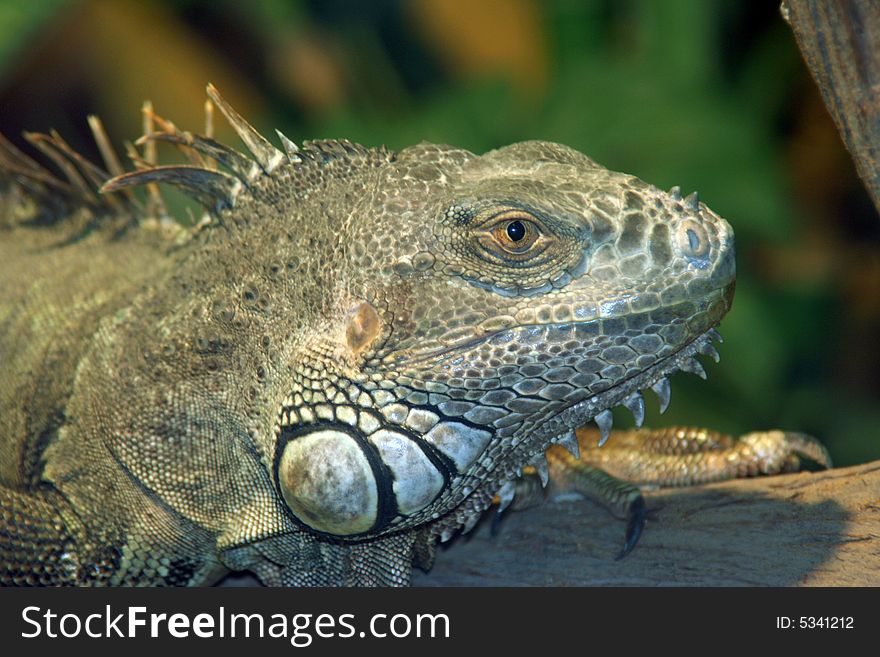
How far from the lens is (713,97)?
602 cm

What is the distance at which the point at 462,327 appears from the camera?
2592mm

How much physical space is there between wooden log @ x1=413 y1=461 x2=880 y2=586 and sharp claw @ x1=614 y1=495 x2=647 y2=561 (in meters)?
0.03

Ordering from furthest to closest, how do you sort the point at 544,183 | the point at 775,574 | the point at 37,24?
the point at 37,24
the point at 775,574
the point at 544,183

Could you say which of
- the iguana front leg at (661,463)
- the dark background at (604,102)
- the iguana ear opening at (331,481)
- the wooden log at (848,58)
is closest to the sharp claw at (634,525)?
the iguana front leg at (661,463)

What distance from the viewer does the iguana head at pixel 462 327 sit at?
2.54 m

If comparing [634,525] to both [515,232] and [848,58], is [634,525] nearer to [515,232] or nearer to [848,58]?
A: [515,232]

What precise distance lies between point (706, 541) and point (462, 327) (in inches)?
49.0

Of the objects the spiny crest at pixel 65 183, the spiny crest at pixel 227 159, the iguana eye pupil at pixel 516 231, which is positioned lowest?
the iguana eye pupil at pixel 516 231

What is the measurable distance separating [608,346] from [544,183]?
522 millimetres

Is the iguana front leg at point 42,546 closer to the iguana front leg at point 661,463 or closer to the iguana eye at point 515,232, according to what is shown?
the iguana front leg at point 661,463

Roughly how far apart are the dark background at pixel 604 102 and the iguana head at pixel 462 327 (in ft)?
10.3

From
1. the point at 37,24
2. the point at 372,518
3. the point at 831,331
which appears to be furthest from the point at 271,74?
the point at 372,518

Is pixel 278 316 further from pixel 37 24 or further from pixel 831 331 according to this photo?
pixel 831 331

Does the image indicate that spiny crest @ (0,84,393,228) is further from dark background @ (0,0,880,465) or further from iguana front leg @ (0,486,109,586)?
dark background @ (0,0,880,465)
